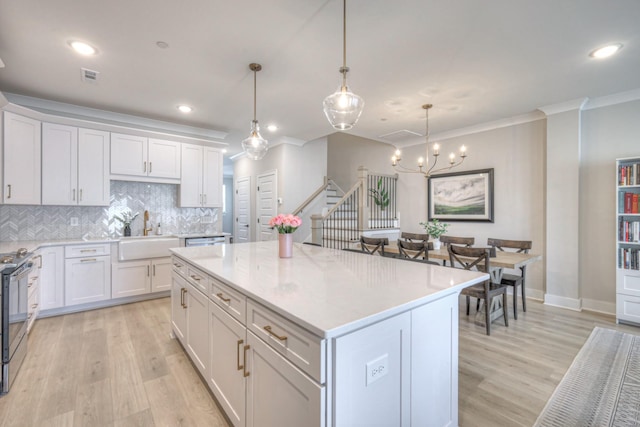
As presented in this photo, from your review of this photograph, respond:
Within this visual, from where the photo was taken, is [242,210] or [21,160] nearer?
[21,160]

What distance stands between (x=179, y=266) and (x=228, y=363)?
125cm

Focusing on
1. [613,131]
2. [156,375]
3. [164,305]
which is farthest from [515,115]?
[164,305]

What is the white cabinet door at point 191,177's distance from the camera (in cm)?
471

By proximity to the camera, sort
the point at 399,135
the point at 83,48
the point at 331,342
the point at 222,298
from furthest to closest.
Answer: the point at 399,135 < the point at 83,48 < the point at 222,298 < the point at 331,342

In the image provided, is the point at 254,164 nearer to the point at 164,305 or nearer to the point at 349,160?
the point at 349,160

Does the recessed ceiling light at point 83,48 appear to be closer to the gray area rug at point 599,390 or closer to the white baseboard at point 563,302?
the gray area rug at point 599,390

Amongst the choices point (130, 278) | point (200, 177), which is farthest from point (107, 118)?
point (130, 278)

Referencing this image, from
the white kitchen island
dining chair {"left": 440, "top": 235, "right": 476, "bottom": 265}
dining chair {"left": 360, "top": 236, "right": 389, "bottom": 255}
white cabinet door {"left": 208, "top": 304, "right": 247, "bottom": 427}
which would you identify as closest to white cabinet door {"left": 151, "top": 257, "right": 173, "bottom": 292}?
the white kitchen island

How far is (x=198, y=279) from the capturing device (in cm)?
217

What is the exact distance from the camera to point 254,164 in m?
6.85

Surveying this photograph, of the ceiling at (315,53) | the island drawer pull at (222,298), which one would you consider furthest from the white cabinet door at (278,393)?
the ceiling at (315,53)

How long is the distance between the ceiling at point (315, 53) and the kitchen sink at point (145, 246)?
1.85 metres

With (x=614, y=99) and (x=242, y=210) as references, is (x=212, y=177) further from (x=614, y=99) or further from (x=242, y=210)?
(x=614, y=99)

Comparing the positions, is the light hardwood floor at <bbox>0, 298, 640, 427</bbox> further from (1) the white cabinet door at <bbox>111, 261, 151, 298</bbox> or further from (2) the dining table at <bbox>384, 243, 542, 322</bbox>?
(1) the white cabinet door at <bbox>111, 261, 151, 298</bbox>
